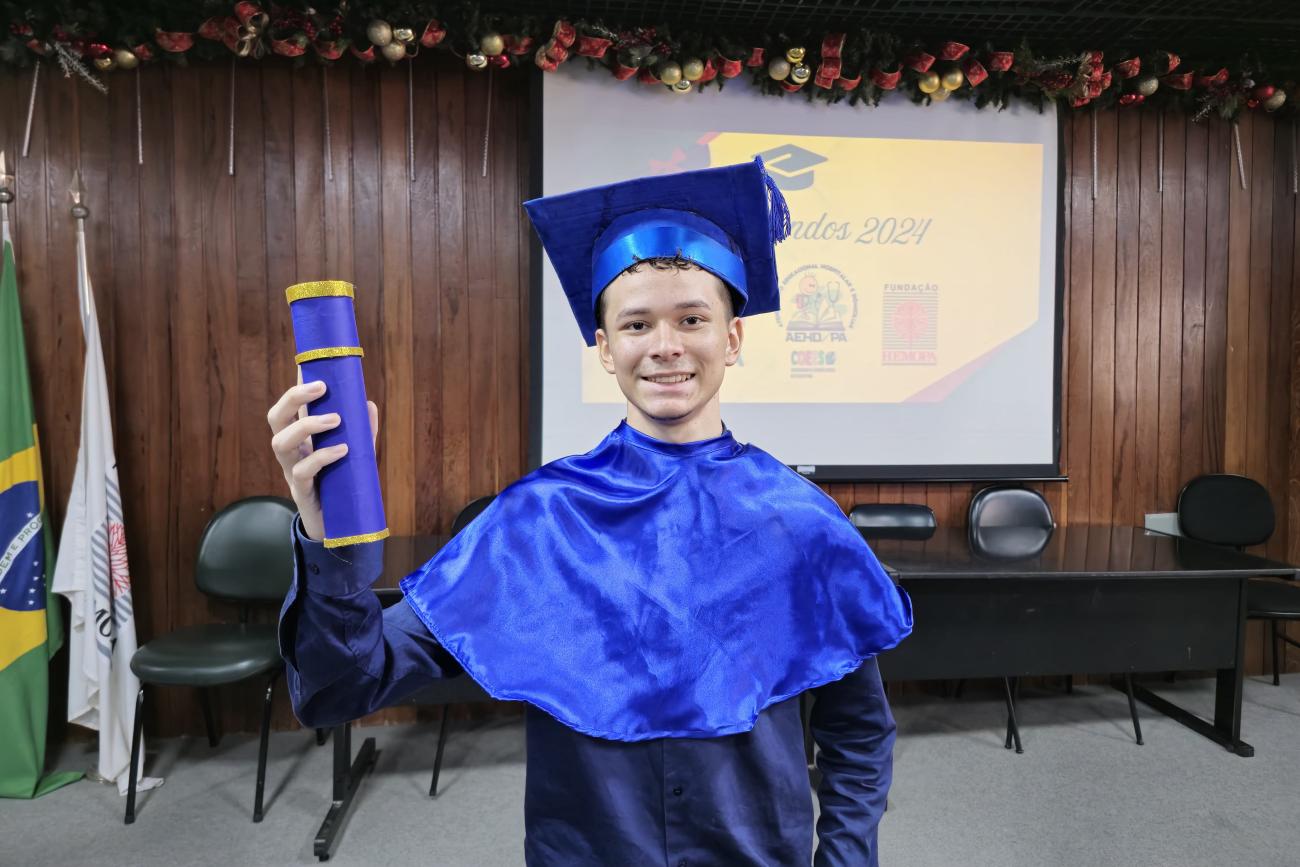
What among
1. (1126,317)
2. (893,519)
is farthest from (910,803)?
(1126,317)

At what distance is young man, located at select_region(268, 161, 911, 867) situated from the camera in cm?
95

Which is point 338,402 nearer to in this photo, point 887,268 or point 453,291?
point 453,291

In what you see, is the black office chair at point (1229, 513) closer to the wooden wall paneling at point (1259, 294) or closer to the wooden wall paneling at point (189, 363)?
the wooden wall paneling at point (1259, 294)

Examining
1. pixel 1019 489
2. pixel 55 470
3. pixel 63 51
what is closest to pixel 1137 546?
pixel 1019 489

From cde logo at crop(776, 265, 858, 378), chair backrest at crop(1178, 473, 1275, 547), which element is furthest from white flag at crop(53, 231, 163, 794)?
chair backrest at crop(1178, 473, 1275, 547)

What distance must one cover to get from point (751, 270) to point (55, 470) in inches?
125

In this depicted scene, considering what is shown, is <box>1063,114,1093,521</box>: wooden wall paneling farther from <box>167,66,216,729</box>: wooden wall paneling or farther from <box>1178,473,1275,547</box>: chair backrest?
<box>167,66,216,729</box>: wooden wall paneling

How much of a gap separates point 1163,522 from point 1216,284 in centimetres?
117

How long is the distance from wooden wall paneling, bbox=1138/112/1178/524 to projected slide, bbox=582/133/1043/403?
0.58 metres

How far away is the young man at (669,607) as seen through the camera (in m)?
0.95

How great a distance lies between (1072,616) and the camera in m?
2.94

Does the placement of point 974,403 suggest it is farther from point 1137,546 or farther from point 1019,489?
point 1137,546

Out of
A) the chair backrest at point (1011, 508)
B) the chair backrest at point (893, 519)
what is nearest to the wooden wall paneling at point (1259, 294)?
the chair backrest at point (1011, 508)

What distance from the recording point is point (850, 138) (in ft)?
11.1
